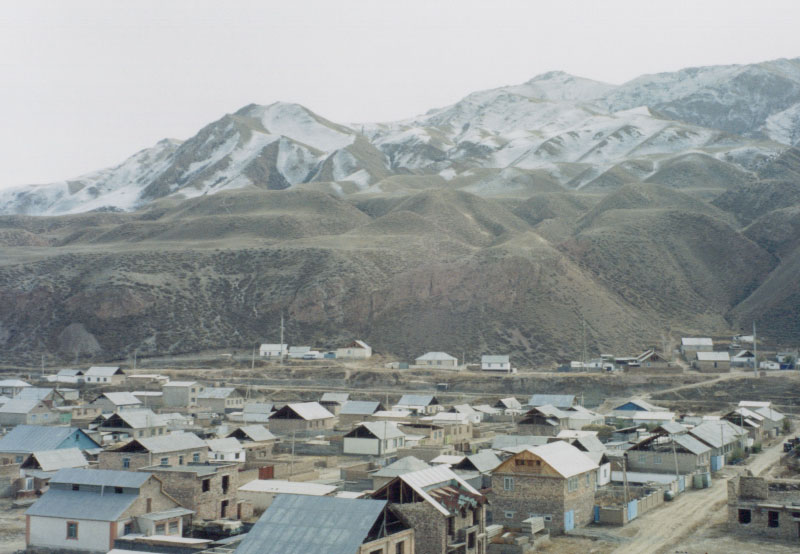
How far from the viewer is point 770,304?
10356cm

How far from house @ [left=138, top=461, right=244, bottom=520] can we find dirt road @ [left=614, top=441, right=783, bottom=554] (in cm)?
1531

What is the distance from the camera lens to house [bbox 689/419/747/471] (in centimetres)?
4650

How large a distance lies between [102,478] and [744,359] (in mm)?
72835

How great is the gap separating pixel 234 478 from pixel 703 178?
16891 centimetres

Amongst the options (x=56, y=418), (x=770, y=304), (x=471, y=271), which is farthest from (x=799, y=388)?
(x=56, y=418)

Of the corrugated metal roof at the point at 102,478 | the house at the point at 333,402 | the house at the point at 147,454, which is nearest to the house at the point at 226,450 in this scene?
the house at the point at 147,454

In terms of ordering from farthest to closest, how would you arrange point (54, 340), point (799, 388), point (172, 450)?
point (54, 340) < point (799, 388) < point (172, 450)

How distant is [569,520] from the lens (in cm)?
3244

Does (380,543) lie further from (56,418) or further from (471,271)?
(471,271)

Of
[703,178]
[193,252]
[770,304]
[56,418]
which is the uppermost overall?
[703,178]

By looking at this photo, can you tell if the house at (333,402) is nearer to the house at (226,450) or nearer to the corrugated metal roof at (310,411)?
the corrugated metal roof at (310,411)

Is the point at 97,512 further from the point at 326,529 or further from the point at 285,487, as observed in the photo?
the point at 326,529

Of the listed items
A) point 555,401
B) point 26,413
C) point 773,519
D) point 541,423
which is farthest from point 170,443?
point 555,401

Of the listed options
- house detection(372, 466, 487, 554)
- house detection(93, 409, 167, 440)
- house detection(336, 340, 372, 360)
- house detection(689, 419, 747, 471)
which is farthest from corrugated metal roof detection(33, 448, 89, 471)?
house detection(336, 340, 372, 360)
